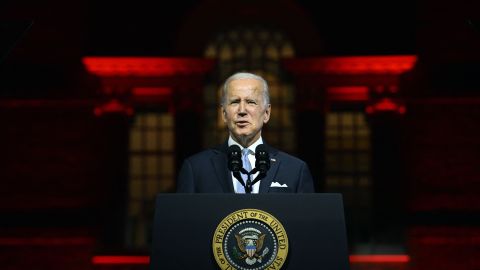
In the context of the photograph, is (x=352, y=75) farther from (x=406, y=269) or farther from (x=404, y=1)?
(x=406, y=269)

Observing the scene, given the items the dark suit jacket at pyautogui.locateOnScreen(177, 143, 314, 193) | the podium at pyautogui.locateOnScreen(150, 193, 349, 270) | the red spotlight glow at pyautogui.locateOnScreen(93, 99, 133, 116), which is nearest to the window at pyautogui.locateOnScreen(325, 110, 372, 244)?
the red spotlight glow at pyautogui.locateOnScreen(93, 99, 133, 116)

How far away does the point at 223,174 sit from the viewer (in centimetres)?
341


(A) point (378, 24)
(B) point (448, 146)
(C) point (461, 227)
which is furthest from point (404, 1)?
(C) point (461, 227)

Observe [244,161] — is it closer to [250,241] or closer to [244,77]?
[244,77]

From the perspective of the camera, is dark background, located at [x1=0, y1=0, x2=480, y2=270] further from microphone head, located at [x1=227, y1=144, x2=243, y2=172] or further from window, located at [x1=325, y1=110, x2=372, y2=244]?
microphone head, located at [x1=227, y1=144, x2=243, y2=172]

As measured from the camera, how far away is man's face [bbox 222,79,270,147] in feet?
11.0

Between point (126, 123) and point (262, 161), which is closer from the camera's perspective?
point (262, 161)

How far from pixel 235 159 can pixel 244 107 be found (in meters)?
0.33

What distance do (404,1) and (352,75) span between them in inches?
69.3

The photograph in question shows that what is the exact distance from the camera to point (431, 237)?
41.6 feet

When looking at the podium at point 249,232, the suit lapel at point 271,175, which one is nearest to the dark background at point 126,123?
the suit lapel at point 271,175

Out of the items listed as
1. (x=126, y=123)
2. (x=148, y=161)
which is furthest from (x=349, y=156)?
(x=126, y=123)

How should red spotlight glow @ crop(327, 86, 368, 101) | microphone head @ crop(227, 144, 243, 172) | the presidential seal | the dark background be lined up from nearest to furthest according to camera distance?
the presidential seal, microphone head @ crop(227, 144, 243, 172), the dark background, red spotlight glow @ crop(327, 86, 368, 101)

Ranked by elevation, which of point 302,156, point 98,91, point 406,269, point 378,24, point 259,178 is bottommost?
point 406,269
